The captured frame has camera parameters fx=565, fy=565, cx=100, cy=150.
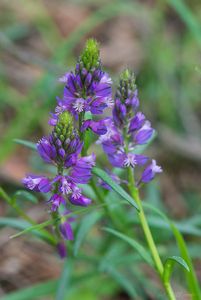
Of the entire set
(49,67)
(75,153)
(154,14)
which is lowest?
(75,153)

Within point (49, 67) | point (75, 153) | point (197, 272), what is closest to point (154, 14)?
point (49, 67)

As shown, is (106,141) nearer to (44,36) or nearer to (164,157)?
(164,157)

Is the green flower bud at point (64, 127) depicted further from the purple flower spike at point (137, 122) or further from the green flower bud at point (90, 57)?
the purple flower spike at point (137, 122)

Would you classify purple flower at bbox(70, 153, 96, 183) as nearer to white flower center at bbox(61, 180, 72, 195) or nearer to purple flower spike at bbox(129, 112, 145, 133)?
white flower center at bbox(61, 180, 72, 195)

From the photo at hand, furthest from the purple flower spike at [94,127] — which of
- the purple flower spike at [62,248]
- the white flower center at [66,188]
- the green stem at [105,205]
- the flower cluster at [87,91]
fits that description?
the purple flower spike at [62,248]

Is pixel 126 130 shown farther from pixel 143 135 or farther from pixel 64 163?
pixel 64 163

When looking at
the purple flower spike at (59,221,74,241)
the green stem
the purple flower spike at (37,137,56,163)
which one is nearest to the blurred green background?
the green stem

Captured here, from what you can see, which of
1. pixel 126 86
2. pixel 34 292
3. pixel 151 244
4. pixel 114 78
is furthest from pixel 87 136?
pixel 114 78
